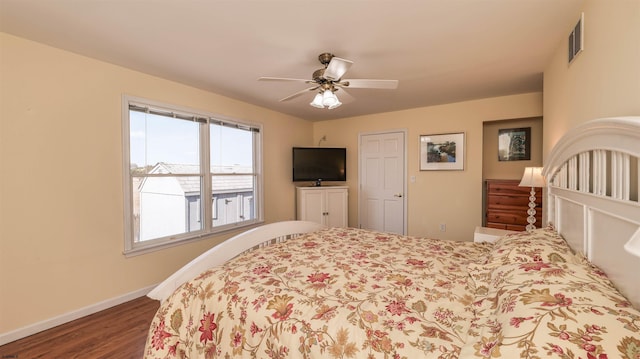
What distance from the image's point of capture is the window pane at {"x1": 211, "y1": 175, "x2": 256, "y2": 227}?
3570mm

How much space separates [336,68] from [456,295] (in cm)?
163

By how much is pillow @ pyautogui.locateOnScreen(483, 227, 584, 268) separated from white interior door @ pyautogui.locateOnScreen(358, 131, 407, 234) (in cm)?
287

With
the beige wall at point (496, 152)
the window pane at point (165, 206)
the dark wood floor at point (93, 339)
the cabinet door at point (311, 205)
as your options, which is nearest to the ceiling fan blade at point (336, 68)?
the window pane at point (165, 206)

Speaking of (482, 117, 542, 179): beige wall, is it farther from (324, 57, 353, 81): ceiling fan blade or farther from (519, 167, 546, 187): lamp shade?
(324, 57, 353, 81): ceiling fan blade

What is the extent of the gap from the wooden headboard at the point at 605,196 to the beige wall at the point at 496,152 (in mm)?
2547

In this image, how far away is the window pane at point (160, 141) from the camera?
278cm

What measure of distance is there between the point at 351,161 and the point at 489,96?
2.29 metres

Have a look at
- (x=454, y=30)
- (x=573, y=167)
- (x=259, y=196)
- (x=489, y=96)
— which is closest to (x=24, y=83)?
(x=259, y=196)

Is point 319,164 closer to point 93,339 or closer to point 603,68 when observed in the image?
point 93,339

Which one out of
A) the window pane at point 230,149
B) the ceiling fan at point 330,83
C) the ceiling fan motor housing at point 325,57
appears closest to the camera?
the ceiling fan at point 330,83

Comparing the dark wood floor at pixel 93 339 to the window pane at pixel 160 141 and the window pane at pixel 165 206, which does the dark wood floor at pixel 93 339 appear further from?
the window pane at pixel 160 141

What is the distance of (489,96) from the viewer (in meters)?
3.67

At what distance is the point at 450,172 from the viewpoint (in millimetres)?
4074

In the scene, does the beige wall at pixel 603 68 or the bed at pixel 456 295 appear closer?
the bed at pixel 456 295
